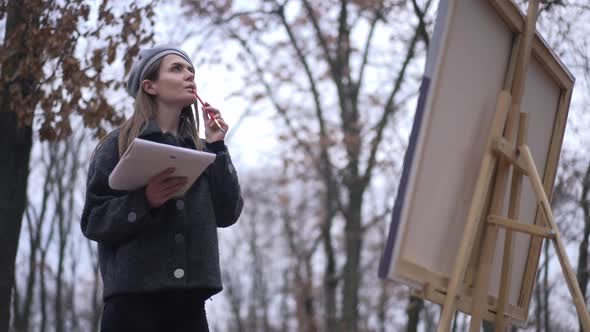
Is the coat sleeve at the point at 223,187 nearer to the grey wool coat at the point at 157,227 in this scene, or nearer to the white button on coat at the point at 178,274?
the grey wool coat at the point at 157,227

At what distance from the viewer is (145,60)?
10.3 feet

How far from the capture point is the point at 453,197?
3.13 meters

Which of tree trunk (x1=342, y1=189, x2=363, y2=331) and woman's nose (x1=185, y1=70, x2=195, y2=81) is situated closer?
woman's nose (x1=185, y1=70, x2=195, y2=81)

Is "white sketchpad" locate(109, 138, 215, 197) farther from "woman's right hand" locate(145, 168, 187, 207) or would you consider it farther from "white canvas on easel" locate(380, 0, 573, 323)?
"white canvas on easel" locate(380, 0, 573, 323)

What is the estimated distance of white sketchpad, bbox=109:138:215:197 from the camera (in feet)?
8.46

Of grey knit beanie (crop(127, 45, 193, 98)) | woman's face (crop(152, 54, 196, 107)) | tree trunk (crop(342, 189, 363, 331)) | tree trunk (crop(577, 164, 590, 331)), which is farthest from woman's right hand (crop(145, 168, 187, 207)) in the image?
tree trunk (crop(342, 189, 363, 331))

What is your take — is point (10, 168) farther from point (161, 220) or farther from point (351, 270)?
point (351, 270)

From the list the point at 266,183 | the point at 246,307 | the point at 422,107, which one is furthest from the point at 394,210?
the point at 246,307

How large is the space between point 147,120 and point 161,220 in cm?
39

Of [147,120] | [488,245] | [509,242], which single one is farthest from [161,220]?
[509,242]

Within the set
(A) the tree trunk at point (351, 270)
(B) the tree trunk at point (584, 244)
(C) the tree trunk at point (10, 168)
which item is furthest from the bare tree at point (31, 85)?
(A) the tree trunk at point (351, 270)

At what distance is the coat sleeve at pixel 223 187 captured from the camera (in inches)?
117

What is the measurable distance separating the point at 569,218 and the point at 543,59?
424 cm

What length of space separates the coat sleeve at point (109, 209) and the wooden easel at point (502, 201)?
111 centimetres
